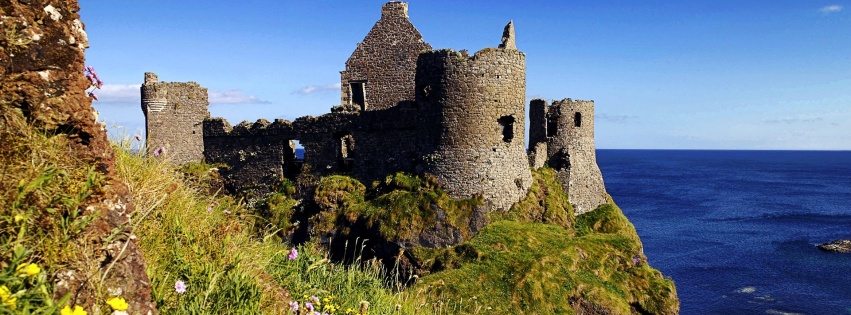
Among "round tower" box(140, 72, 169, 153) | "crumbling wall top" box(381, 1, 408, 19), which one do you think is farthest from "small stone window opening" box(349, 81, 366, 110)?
"round tower" box(140, 72, 169, 153)

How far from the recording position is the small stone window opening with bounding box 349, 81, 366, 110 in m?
33.1

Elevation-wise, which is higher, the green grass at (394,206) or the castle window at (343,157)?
the castle window at (343,157)

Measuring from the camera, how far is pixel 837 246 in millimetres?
61781

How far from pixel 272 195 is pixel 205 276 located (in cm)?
2355

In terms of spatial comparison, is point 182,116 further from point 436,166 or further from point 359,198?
point 436,166

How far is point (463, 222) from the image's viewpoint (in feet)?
77.2

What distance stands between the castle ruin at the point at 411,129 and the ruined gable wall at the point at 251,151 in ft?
0.17

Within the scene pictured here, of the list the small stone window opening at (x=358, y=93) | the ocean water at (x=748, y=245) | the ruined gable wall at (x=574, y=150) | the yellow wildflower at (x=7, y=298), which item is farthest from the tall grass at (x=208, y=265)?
the ocean water at (x=748, y=245)

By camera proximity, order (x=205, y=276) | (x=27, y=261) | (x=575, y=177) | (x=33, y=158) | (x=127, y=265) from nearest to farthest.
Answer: (x=27, y=261) → (x=33, y=158) → (x=127, y=265) → (x=205, y=276) → (x=575, y=177)

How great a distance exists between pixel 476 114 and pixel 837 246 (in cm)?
5740

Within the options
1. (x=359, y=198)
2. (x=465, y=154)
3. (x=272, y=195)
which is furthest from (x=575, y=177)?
(x=272, y=195)

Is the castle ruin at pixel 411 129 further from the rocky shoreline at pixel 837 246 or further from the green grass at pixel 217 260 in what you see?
the rocky shoreline at pixel 837 246

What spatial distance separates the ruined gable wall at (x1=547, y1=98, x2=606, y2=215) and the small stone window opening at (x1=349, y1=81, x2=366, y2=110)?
10.3 m

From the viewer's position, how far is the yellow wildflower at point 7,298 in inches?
143
